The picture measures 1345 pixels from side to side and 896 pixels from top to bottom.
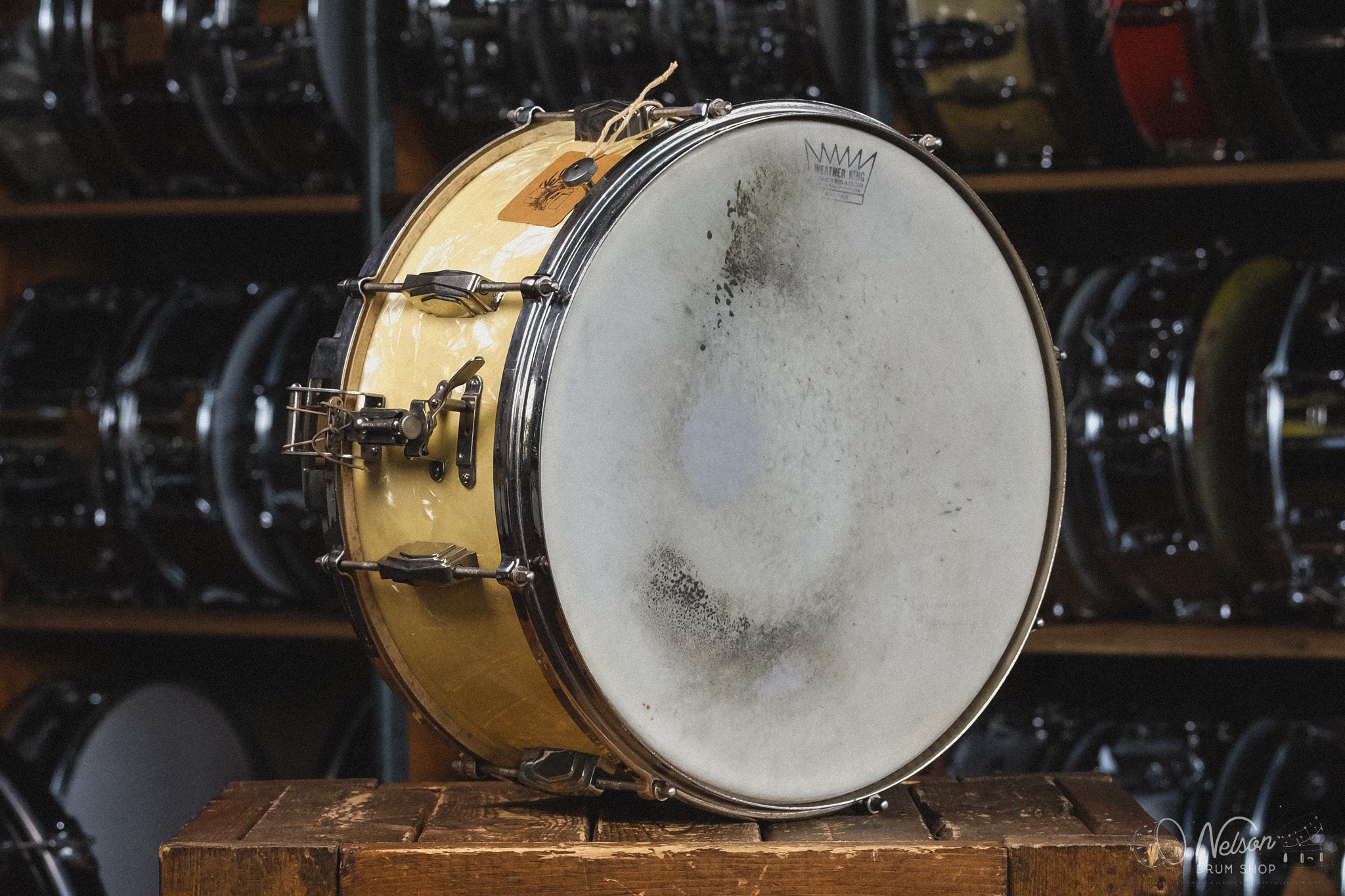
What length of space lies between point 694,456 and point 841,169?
326mm

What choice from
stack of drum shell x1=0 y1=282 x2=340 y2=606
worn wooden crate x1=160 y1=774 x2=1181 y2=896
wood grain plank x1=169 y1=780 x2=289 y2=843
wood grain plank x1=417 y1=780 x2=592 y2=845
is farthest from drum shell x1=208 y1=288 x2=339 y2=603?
worn wooden crate x1=160 y1=774 x2=1181 y2=896

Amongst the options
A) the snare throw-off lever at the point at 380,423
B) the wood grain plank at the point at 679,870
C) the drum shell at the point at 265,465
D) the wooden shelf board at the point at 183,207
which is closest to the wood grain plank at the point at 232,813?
the wood grain plank at the point at 679,870

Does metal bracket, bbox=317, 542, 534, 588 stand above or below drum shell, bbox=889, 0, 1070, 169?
below

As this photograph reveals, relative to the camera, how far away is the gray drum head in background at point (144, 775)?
7.23ft

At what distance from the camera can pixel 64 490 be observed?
226cm

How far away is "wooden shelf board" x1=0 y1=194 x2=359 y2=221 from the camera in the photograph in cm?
225

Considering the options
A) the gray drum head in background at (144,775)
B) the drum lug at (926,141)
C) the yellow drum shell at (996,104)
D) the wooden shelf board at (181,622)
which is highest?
the yellow drum shell at (996,104)

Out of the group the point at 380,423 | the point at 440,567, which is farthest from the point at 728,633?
the point at 380,423

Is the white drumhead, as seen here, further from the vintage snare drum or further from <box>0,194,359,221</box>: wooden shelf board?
<box>0,194,359,221</box>: wooden shelf board

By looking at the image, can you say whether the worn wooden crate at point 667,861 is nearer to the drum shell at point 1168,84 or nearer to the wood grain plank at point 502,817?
the wood grain plank at point 502,817

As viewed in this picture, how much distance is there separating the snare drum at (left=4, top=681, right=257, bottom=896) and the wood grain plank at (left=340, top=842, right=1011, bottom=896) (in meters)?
1.24

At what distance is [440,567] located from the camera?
3.71ft

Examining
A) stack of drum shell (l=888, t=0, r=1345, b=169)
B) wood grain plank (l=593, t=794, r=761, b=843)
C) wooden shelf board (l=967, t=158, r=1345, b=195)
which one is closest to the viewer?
wood grain plank (l=593, t=794, r=761, b=843)

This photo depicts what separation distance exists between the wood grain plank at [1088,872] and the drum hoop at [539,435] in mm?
164
